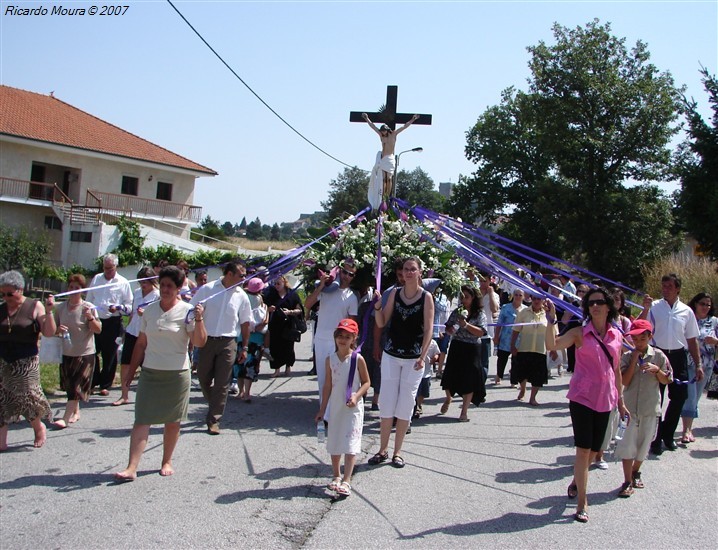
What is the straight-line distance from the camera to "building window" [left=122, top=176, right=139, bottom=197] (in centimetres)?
3586

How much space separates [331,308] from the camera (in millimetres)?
7902

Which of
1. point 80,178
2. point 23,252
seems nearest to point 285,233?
point 80,178

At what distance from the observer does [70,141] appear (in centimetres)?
3319

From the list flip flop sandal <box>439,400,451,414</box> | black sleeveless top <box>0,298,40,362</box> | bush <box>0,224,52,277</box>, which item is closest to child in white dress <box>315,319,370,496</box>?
black sleeveless top <box>0,298,40,362</box>

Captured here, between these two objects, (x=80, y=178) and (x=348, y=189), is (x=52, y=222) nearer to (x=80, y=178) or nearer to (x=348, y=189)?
(x=80, y=178)

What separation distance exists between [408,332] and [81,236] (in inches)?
1100

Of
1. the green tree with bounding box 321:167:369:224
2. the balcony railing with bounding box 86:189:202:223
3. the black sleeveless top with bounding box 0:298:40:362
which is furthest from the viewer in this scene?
the green tree with bounding box 321:167:369:224

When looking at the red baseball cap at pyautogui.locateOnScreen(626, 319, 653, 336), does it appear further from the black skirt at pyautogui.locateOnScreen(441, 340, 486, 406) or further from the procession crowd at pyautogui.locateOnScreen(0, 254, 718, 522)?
the black skirt at pyautogui.locateOnScreen(441, 340, 486, 406)

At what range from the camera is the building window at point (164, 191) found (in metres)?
37.3

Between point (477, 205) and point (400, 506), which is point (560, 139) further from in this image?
point (400, 506)

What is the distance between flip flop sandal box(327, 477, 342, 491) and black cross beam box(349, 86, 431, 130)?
5.83 meters

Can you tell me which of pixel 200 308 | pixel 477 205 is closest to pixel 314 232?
pixel 200 308

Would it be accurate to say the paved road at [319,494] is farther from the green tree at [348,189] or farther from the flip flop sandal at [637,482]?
the green tree at [348,189]

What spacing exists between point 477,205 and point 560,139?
56.3 ft
